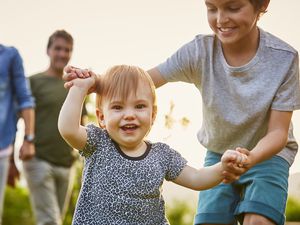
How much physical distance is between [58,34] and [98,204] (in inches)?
172

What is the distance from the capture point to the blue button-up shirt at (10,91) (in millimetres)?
5422

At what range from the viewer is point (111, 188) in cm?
328

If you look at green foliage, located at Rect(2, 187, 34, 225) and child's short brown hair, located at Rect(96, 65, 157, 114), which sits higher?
child's short brown hair, located at Rect(96, 65, 157, 114)

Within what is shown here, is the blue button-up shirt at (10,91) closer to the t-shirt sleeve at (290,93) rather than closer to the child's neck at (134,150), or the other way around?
the child's neck at (134,150)

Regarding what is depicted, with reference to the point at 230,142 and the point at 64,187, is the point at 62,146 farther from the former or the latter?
the point at 230,142

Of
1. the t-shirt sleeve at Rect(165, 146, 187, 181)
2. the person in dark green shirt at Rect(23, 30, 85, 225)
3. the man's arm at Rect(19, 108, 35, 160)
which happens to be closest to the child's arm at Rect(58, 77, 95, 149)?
the t-shirt sleeve at Rect(165, 146, 187, 181)

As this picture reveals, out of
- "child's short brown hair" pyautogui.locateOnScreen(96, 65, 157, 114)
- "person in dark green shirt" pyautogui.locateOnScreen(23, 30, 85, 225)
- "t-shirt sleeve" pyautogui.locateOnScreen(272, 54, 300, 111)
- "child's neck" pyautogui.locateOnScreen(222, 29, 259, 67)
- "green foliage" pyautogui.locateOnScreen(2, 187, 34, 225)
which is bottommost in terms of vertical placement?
"green foliage" pyautogui.locateOnScreen(2, 187, 34, 225)

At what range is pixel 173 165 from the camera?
3443mm

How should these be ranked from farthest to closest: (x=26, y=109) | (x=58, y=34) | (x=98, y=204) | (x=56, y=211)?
(x=58, y=34) → (x=56, y=211) → (x=26, y=109) → (x=98, y=204)

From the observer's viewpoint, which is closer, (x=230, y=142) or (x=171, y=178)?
(x=171, y=178)

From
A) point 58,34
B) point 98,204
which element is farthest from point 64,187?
point 98,204

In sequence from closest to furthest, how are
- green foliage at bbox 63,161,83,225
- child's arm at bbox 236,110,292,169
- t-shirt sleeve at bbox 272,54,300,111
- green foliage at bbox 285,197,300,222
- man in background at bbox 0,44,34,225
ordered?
child's arm at bbox 236,110,292,169
t-shirt sleeve at bbox 272,54,300,111
man in background at bbox 0,44,34,225
green foliage at bbox 285,197,300,222
green foliage at bbox 63,161,83,225

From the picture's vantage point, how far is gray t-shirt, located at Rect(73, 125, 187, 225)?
3256 millimetres

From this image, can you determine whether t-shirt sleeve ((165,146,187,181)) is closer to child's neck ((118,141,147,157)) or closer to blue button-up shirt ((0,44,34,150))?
child's neck ((118,141,147,157))
